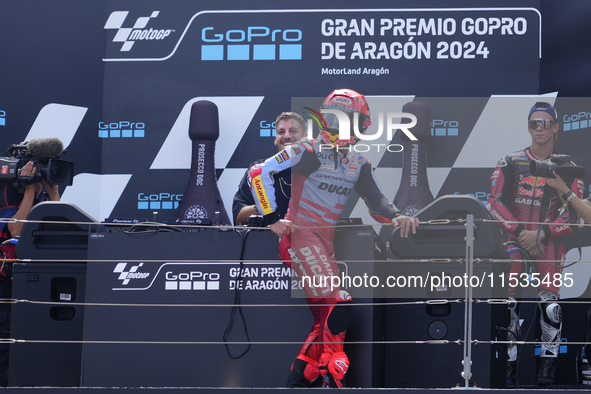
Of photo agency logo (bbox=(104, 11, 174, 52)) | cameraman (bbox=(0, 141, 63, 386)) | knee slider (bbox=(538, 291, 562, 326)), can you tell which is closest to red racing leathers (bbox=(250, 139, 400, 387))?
knee slider (bbox=(538, 291, 562, 326))

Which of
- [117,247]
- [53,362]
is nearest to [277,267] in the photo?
[117,247]

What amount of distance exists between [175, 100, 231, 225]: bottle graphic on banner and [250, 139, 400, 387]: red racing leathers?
6.26 ft

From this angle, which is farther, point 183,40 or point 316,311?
point 183,40

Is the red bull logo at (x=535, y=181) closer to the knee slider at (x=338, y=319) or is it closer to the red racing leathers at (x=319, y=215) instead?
the red racing leathers at (x=319, y=215)

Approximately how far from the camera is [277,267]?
285 centimetres

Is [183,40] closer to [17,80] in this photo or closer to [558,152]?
[17,80]

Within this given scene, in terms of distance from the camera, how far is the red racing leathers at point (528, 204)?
13.8 feet

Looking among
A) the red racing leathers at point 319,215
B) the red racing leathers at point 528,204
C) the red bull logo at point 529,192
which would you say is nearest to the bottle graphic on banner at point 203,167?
the red racing leathers at point 319,215

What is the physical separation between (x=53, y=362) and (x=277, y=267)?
1243 mm

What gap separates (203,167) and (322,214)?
7.18ft

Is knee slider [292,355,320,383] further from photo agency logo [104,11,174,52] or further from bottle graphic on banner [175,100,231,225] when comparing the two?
photo agency logo [104,11,174,52]

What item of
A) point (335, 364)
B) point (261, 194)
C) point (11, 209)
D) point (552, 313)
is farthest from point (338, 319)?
point (11, 209)

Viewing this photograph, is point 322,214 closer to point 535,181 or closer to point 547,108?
point 535,181

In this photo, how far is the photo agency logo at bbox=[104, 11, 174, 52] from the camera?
5.24 metres
